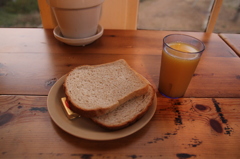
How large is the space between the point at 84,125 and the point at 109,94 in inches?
5.8

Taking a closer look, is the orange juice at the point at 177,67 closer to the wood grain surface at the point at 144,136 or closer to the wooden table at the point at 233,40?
the wood grain surface at the point at 144,136

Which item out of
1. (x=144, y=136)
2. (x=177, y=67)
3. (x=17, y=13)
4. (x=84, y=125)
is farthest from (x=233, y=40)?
(x=17, y=13)

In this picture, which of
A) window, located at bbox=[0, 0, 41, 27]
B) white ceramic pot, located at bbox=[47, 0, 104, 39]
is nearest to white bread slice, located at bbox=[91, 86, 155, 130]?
white ceramic pot, located at bbox=[47, 0, 104, 39]

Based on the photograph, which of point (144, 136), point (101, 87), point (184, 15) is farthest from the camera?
point (184, 15)

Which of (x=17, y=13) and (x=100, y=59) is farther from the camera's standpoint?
(x=17, y=13)

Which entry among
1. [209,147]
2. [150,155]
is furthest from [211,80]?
[150,155]

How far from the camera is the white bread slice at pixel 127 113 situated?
613 millimetres

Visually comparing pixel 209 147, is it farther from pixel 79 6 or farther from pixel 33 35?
pixel 33 35

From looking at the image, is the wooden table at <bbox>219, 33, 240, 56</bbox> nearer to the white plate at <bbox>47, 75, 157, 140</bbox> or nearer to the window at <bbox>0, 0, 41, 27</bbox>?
the white plate at <bbox>47, 75, 157, 140</bbox>

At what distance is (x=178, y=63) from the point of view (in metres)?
0.69

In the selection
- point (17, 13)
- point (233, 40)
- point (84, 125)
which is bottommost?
point (17, 13)

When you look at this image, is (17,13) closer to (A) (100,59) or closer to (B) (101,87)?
(A) (100,59)

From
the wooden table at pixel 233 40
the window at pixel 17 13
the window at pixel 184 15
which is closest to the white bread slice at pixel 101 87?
the wooden table at pixel 233 40

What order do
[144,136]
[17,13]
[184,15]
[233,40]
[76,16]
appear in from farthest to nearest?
[17,13] → [184,15] → [233,40] → [76,16] → [144,136]
